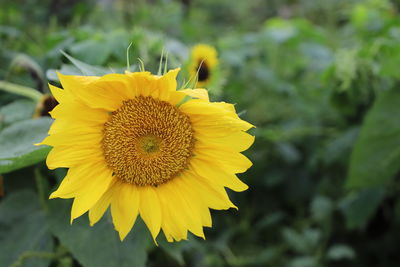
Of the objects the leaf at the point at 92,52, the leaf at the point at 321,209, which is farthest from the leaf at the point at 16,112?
the leaf at the point at 321,209

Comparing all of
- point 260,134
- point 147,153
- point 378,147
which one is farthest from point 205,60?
point 147,153

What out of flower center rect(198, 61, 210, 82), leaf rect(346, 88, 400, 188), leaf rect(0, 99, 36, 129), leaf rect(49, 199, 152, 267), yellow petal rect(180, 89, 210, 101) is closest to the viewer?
yellow petal rect(180, 89, 210, 101)

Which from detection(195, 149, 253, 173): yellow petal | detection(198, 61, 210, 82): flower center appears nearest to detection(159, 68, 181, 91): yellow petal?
detection(195, 149, 253, 173): yellow petal

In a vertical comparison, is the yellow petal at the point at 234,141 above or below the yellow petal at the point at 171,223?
above

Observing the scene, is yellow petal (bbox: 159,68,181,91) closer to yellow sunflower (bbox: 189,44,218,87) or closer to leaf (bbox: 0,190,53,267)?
leaf (bbox: 0,190,53,267)

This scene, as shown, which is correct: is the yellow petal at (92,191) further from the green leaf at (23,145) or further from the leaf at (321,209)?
the leaf at (321,209)

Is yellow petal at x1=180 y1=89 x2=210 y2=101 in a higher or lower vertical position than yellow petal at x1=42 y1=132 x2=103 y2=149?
higher
